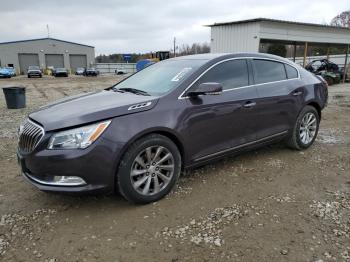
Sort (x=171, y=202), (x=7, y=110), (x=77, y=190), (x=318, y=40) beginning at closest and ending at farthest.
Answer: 1. (x=77, y=190)
2. (x=171, y=202)
3. (x=7, y=110)
4. (x=318, y=40)

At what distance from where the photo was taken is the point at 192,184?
3.91 meters

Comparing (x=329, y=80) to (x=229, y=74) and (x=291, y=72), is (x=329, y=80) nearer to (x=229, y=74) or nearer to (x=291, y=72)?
(x=291, y=72)

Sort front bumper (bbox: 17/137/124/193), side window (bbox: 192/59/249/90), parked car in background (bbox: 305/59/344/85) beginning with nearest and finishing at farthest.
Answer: front bumper (bbox: 17/137/124/193) < side window (bbox: 192/59/249/90) < parked car in background (bbox: 305/59/344/85)

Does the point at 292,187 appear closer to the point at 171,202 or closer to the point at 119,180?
the point at 171,202

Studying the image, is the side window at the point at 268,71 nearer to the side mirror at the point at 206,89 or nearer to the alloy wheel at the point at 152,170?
the side mirror at the point at 206,89

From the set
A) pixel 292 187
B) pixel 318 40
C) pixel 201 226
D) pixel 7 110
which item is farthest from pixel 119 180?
pixel 318 40

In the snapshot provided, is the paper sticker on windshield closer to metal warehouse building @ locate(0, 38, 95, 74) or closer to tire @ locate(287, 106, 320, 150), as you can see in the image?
tire @ locate(287, 106, 320, 150)

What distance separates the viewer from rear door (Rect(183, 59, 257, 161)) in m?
3.64

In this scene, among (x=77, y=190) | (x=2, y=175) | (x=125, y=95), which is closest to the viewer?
(x=77, y=190)

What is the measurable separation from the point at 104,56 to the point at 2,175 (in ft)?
321

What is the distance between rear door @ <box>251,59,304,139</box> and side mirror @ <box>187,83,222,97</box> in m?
1.00

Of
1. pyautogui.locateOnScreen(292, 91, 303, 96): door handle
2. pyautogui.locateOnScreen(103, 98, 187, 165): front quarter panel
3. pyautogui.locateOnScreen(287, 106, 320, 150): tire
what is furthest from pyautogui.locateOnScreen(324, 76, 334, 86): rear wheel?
pyautogui.locateOnScreen(103, 98, 187, 165): front quarter panel

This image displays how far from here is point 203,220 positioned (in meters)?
3.08

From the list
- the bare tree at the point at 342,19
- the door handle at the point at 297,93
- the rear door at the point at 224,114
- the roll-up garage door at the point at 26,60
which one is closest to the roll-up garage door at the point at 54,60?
the roll-up garage door at the point at 26,60
